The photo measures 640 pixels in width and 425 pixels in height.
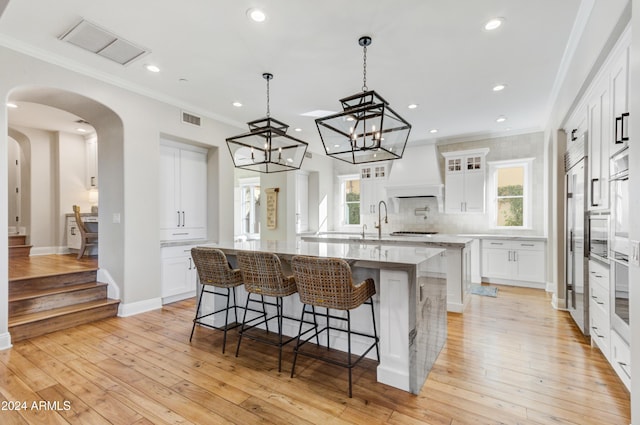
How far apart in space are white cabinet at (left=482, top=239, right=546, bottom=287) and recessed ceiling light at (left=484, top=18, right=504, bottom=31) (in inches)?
158

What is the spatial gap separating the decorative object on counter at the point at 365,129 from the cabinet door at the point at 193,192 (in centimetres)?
293

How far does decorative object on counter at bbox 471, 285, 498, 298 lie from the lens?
16.4 ft

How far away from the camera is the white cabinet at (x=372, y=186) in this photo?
7066 millimetres

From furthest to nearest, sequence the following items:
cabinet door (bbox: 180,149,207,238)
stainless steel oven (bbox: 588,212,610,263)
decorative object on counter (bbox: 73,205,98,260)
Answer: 1. decorative object on counter (bbox: 73,205,98,260)
2. cabinet door (bbox: 180,149,207,238)
3. stainless steel oven (bbox: 588,212,610,263)

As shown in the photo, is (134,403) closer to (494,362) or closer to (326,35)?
(494,362)

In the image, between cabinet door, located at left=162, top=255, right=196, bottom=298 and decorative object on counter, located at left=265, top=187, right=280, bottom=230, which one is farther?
decorative object on counter, located at left=265, top=187, right=280, bottom=230

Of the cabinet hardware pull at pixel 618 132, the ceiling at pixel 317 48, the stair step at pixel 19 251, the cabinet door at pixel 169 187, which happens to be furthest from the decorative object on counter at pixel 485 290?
the stair step at pixel 19 251

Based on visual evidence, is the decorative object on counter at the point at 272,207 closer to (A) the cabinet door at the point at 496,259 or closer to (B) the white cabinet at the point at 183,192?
(B) the white cabinet at the point at 183,192

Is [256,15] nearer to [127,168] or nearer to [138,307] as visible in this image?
[127,168]

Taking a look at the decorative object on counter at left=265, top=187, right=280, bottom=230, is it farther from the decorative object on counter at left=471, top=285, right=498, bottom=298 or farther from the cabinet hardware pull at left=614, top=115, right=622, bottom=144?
the cabinet hardware pull at left=614, top=115, right=622, bottom=144

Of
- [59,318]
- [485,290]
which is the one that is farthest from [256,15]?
[485,290]

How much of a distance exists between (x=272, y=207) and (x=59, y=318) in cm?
396

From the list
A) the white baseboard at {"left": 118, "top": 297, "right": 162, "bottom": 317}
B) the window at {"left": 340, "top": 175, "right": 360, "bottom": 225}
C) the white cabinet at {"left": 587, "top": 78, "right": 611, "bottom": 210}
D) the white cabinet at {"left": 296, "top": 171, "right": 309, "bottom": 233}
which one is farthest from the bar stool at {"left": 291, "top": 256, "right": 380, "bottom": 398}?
the window at {"left": 340, "top": 175, "right": 360, "bottom": 225}

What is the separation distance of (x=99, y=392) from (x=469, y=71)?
15.3ft
